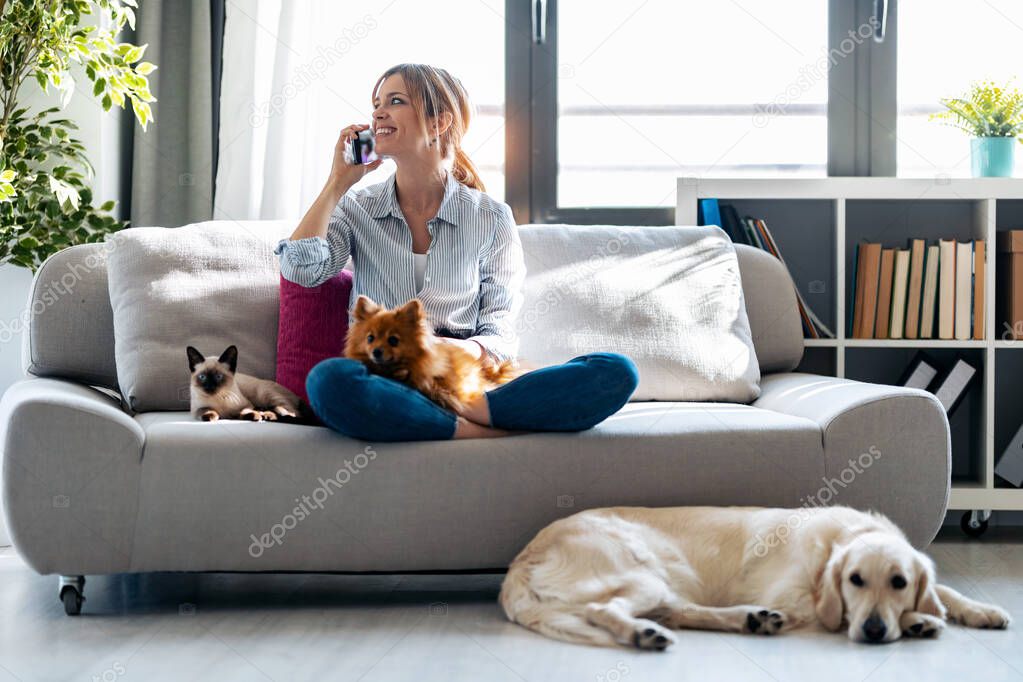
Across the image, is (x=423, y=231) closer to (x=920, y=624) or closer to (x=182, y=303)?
(x=182, y=303)

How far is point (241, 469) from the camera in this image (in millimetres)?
2021

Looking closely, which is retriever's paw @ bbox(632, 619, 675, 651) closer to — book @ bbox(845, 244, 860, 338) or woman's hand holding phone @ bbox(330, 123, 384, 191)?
woman's hand holding phone @ bbox(330, 123, 384, 191)

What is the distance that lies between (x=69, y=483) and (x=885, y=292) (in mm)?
2344

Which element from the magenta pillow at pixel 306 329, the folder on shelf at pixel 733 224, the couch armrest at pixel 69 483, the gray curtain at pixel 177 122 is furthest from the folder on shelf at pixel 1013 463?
the gray curtain at pixel 177 122

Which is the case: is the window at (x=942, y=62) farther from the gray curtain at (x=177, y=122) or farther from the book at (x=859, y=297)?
the gray curtain at (x=177, y=122)

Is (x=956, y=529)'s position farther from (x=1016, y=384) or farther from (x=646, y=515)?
(x=646, y=515)

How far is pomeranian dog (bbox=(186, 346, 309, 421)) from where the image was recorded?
88.4 inches

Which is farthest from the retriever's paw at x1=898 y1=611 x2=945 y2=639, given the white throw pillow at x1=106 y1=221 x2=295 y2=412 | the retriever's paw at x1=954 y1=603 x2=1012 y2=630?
the white throw pillow at x1=106 y1=221 x2=295 y2=412

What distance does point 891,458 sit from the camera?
7.07 feet

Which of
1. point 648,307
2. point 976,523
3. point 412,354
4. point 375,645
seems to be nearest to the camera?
point 375,645

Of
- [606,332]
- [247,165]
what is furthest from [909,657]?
[247,165]

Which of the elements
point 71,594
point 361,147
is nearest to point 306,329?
point 361,147

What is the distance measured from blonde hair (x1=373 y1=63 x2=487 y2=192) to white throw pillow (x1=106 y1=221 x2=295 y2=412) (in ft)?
1.80

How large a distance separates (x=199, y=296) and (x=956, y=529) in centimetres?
226
